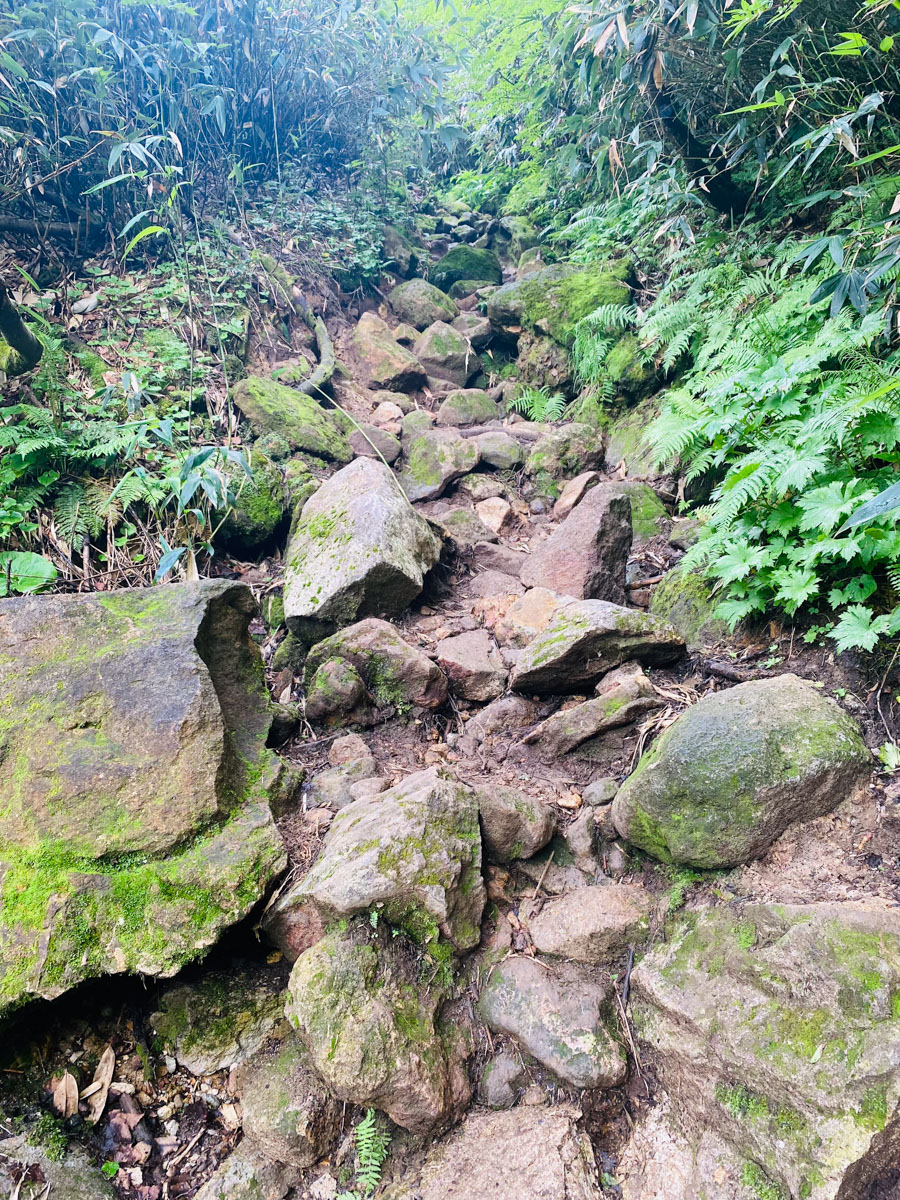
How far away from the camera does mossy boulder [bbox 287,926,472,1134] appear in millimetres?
1906

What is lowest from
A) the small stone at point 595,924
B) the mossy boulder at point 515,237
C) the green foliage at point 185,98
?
the small stone at point 595,924

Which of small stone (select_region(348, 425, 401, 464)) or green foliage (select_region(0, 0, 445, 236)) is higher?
green foliage (select_region(0, 0, 445, 236))

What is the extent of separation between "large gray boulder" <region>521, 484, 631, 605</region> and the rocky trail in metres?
0.61

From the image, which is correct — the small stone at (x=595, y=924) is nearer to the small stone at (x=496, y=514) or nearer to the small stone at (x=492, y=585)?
the small stone at (x=492, y=585)

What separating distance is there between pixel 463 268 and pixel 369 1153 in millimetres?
9507

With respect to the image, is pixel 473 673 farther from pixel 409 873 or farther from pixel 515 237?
pixel 515 237

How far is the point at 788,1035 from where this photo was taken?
1.72m

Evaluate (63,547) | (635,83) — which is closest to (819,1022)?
(63,547)

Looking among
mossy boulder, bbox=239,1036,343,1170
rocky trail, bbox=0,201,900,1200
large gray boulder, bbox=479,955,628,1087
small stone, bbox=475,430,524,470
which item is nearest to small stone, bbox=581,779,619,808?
rocky trail, bbox=0,201,900,1200

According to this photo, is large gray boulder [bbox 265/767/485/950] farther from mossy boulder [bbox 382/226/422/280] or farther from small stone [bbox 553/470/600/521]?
mossy boulder [bbox 382/226/422/280]

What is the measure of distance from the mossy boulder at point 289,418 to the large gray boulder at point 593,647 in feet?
10.1

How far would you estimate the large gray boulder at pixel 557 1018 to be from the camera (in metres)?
1.95

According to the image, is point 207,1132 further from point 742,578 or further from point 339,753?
point 742,578

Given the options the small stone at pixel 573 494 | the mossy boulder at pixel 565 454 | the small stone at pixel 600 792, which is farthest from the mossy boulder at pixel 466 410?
the small stone at pixel 600 792
